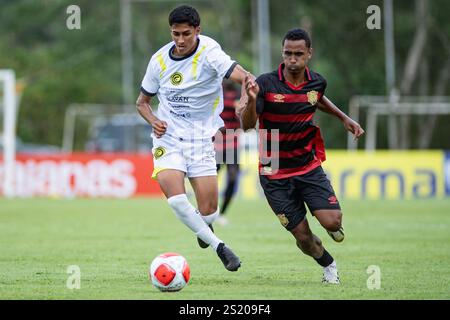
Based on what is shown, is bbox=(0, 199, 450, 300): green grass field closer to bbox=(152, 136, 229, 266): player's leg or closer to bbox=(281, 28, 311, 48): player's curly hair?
bbox=(152, 136, 229, 266): player's leg

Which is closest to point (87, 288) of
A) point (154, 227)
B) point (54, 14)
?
point (154, 227)

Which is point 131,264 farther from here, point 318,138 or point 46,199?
point 46,199

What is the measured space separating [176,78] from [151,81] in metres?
0.31

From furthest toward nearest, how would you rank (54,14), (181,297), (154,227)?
1. (54,14)
2. (154,227)
3. (181,297)

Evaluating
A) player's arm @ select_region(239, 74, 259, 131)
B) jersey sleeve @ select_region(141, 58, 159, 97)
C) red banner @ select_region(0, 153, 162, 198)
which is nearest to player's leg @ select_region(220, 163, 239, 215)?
jersey sleeve @ select_region(141, 58, 159, 97)

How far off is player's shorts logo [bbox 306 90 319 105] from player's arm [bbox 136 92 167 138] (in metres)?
1.47

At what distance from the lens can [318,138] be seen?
10.1 meters

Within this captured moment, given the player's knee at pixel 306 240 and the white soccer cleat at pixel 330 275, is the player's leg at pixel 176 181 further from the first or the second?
the white soccer cleat at pixel 330 275

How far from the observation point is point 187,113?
10.3 m

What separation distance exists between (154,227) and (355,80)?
26.2 m

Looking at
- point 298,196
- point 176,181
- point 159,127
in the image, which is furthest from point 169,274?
point 159,127

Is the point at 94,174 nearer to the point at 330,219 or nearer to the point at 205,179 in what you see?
the point at 205,179

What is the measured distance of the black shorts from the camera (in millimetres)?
9727

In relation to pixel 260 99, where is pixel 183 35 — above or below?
above
